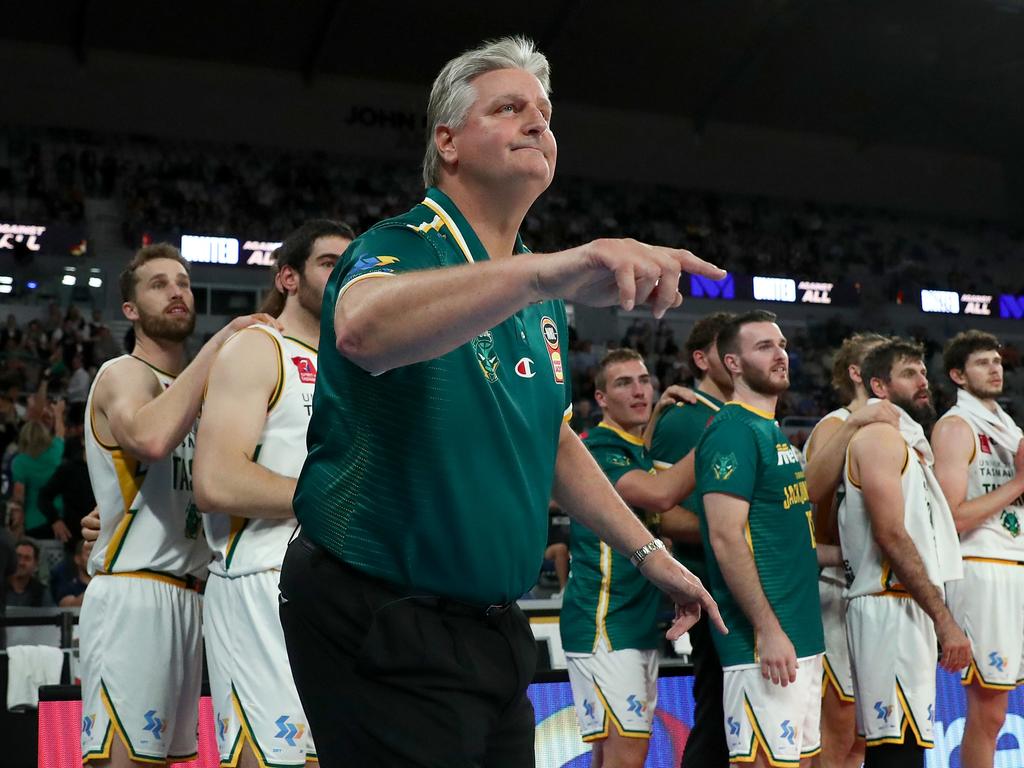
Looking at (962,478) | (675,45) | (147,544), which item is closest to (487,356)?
(147,544)

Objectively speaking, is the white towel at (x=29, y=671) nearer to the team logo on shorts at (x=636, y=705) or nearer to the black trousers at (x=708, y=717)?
the team logo on shorts at (x=636, y=705)

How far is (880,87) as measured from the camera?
23.8 m

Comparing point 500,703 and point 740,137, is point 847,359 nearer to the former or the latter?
point 500,703

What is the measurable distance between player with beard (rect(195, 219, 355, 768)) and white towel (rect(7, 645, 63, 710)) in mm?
2967

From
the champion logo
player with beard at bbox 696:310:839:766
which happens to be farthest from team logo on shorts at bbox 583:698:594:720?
the champion logo

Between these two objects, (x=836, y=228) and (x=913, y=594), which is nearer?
(x=913, y=594)

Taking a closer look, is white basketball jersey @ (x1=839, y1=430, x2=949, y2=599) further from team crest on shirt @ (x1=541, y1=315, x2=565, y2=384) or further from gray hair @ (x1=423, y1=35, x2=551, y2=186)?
gray hair @ (x1=423, y1=35, x2=551, y2=186)

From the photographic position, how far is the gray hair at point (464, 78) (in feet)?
7.19

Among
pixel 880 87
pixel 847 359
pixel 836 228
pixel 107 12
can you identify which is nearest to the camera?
pixel 847 359

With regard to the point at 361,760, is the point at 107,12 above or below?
above

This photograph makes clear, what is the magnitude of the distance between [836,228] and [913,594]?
856 inches

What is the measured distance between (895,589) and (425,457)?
3.67 metres

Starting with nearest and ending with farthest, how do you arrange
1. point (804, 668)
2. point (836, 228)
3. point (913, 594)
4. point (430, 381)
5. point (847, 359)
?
1. point (430, 381)
2. point (804, 668)
3. point (913, 594)
4. point (847, 359)
5. point (836, 228)

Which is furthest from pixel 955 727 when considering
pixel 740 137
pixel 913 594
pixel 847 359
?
pixel 740 137
